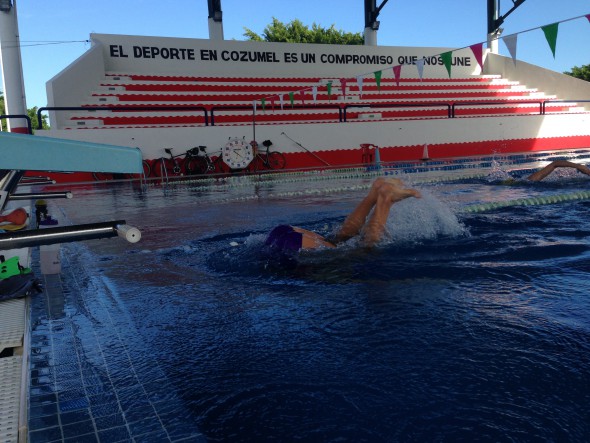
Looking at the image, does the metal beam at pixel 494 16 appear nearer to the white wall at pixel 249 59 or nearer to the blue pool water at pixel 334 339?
the white wall at pixel 249 59

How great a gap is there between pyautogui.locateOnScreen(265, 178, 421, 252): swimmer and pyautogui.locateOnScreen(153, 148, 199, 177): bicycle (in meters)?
8.08

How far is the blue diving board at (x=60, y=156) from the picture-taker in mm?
984

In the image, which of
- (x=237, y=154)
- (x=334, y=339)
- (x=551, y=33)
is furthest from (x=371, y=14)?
(x=334, y=339)

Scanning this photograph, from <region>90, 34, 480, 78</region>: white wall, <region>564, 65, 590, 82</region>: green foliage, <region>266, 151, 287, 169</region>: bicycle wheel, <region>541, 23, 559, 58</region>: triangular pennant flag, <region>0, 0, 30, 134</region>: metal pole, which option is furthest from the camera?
<region>564, 65, 590, 82</region>: green foliage

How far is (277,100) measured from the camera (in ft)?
45.3

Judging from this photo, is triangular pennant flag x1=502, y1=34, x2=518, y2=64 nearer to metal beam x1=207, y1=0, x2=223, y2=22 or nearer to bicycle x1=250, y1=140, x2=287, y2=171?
bicycle x1=250, y1=140, x2=287, y2=171

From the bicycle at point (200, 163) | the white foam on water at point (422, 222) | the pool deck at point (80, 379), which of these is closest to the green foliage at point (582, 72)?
the bicycle at point (200, 163)

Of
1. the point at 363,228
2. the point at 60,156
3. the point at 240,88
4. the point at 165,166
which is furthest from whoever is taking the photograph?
the point at 240,88

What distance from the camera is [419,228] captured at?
376cm

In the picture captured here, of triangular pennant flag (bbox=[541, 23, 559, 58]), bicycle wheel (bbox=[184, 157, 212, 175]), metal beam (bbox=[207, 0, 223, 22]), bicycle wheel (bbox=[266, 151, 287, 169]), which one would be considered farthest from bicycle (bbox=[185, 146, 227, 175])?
triangular pennant flag (bbox=[541, 23, 559, 58])

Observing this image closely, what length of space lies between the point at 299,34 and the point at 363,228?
37265mm

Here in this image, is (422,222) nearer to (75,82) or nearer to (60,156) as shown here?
(60,156)

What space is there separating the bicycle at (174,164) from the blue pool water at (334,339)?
7.36m

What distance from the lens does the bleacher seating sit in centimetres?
1207
